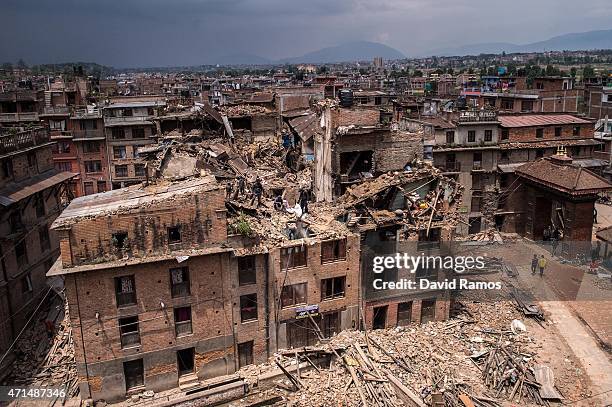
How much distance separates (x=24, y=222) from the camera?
41188 mm

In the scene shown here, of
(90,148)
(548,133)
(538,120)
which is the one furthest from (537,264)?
(90,148)

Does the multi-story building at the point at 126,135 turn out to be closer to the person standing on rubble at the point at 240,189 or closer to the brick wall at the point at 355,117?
the person standing on rubble at the point at 240,189

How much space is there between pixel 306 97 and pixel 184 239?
49040 mm

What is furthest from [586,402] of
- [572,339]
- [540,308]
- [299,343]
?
[299,343]

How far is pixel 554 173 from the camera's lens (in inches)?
2205

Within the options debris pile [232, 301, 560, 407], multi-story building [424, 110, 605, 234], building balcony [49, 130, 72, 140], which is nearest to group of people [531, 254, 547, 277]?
multi-story building [424, 110, 605, 234]

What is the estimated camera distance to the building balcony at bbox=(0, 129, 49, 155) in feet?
133

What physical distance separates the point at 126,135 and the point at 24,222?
114 ft

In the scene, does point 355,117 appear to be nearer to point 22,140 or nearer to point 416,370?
point 416,370

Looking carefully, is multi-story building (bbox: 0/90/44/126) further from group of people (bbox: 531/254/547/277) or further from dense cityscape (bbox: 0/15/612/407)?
group of people (bbox: 531/254/547/277)

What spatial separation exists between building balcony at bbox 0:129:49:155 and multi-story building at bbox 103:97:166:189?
26.3 metres

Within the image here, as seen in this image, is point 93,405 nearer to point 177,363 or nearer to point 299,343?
point 177,363

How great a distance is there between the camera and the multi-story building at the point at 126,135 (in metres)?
73.2

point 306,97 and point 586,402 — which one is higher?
point 306,97
